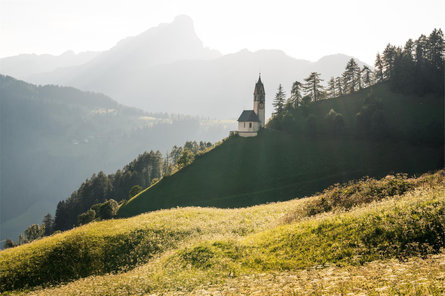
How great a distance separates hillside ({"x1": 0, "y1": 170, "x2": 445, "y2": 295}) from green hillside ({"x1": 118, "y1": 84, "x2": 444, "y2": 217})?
3157cm

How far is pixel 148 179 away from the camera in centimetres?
12038

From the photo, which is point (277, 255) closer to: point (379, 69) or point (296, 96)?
point (296, 96)

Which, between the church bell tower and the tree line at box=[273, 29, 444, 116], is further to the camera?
the church bell tower

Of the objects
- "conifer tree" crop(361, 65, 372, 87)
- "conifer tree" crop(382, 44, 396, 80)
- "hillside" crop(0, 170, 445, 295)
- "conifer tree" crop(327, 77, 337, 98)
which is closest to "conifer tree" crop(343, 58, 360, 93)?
"conifer tree" crop(361, 65, 372, 87)

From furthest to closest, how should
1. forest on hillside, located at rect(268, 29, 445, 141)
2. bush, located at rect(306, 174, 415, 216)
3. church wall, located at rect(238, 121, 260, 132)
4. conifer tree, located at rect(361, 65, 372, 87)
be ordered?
conifer tree, located at rect(361, 65, 372, 87) < church wall, located at rect(238, 121, 260, 132) < forest on hillside, located at rect(268, 29, 445, 141) < bush, located at rect(306, 174, 415, 216)

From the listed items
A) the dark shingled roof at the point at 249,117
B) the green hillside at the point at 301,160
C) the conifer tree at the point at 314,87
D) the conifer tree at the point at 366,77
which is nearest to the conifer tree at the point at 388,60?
the conifer tree at the point at 366,77

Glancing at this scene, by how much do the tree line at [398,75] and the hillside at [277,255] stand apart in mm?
72296

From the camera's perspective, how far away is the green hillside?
191 feet

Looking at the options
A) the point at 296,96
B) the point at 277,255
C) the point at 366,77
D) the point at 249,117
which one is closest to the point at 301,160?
the point at 249,117

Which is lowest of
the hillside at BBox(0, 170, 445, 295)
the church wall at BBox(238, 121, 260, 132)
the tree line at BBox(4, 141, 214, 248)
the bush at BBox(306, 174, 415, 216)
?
the tree line at BBox(4, 141, 214, 248)

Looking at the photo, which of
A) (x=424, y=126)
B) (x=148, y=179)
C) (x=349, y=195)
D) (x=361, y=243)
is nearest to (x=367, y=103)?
(x=424, y=126)

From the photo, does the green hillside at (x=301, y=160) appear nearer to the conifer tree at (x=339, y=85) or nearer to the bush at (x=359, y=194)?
the conifer tree at (x=339, y=85)

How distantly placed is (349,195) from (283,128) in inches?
2542

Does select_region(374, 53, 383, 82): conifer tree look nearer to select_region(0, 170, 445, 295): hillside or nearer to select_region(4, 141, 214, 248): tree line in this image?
select_region(4, 141, 214, 248): tree line
